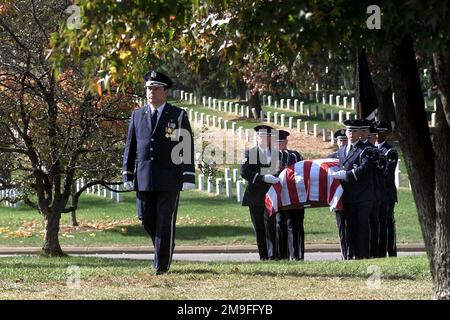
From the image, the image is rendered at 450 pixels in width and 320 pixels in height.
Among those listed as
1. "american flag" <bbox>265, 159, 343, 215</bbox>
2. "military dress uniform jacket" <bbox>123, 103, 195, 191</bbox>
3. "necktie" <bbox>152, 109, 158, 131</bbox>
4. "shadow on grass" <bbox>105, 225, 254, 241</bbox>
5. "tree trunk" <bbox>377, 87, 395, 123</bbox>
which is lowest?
"shadow on grass" <bbox>105, 225, 254, 241</bbox>

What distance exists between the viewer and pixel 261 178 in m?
15.7

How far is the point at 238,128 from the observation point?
49438 mm

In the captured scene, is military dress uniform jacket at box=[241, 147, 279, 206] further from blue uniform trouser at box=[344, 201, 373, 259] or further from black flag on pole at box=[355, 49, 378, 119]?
black flag on pole at box=[355, 49, 378, 119]

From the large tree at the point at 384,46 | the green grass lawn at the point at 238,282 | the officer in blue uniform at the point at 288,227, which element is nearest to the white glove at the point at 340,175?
the officer in blue uniform at the point at 288,227

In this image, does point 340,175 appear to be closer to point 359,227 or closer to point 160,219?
point 359,227

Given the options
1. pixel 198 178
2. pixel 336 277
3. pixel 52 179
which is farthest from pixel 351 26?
pixel 198 178

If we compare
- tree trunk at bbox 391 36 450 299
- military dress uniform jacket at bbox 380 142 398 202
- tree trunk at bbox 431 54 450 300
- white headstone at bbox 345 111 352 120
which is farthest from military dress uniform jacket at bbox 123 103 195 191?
white headstone at bbox 345 111 352 120

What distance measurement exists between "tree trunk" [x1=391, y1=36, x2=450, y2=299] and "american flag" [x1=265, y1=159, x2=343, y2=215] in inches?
286

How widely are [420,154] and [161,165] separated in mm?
3664

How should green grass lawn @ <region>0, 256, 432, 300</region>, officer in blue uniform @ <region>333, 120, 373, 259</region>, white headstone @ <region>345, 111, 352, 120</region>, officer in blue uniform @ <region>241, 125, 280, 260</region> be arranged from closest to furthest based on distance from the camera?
1. green grass lawn @ <region>0, 256, 432, 300</region>
2. officer in blue uniform @ <region>333, 120, 373, 259</region>
3. officer in blue uniform @ <region>241, 125, 280, 260</region>
4. white headstone @ <region>345, 111, 352, 120</region>

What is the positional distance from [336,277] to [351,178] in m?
4.84

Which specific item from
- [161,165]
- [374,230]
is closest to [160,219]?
[161,165]

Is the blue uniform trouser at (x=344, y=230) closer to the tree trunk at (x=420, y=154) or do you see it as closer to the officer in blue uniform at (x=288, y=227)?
the officer in blue uniform at (x=288, y=227)

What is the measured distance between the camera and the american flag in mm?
15680
